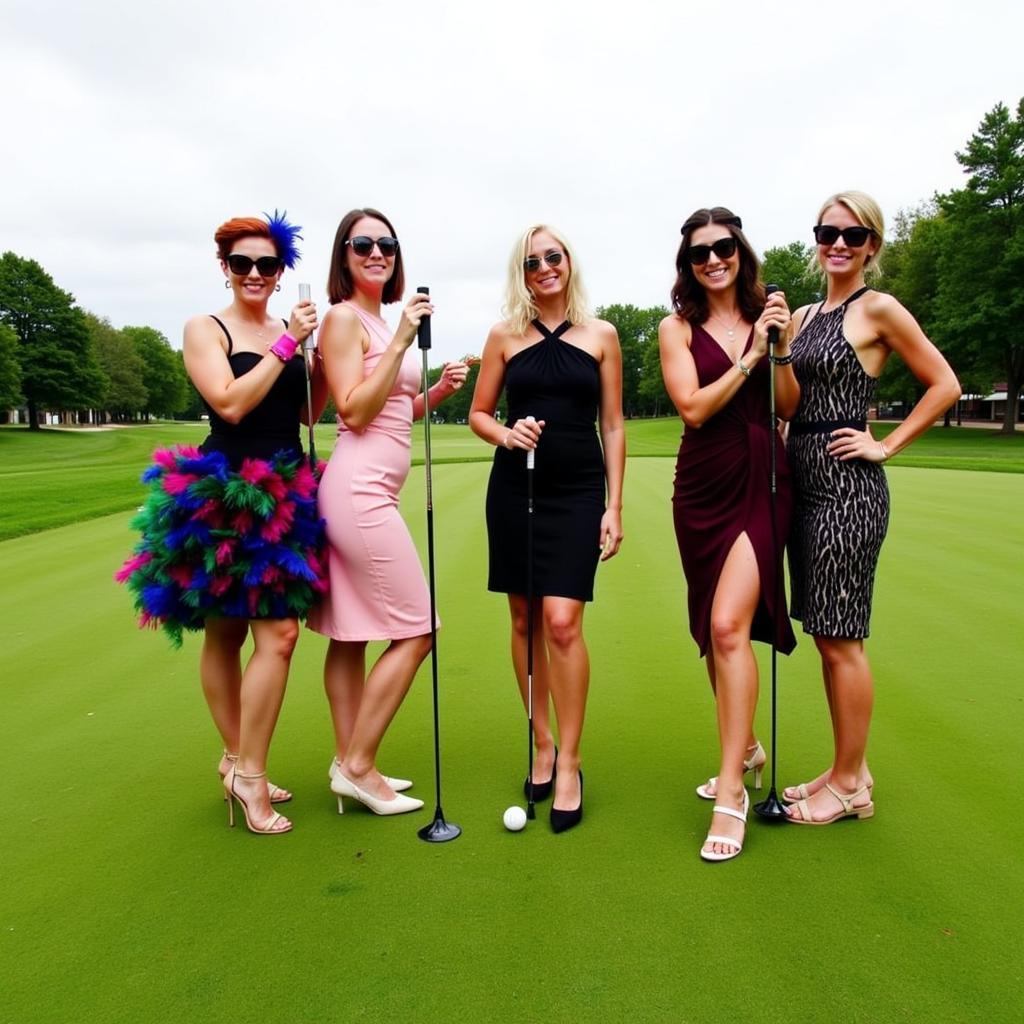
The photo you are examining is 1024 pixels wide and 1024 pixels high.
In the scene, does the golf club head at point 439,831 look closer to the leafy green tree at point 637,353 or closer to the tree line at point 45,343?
the tree line at point 45,343

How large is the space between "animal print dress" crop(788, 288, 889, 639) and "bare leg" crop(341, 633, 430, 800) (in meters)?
1.40

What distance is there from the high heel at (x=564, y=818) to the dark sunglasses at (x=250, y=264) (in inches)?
82.9

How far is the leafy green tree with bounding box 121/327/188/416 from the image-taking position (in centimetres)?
6862

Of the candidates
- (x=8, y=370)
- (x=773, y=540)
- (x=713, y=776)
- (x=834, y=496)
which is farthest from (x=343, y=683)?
(x=8, y=370)

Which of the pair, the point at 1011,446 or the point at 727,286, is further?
the point at 1011,446

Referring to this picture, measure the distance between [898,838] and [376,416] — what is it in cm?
216

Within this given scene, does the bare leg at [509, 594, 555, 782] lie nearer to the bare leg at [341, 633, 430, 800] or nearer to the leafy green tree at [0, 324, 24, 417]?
the bare leg at [341, 633, 430, 800]

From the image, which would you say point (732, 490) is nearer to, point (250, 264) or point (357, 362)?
point (357, 362)

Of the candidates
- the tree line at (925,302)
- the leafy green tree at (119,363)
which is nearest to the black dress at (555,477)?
the tree line at (925,302)

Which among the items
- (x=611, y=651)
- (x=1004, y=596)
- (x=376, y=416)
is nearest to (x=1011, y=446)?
(x=1004, y=596)

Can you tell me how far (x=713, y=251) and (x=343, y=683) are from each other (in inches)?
82.0

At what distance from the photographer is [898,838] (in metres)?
2.53

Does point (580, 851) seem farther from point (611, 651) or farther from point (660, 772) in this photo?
point (611, 651)

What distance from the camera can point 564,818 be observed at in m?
2.70
